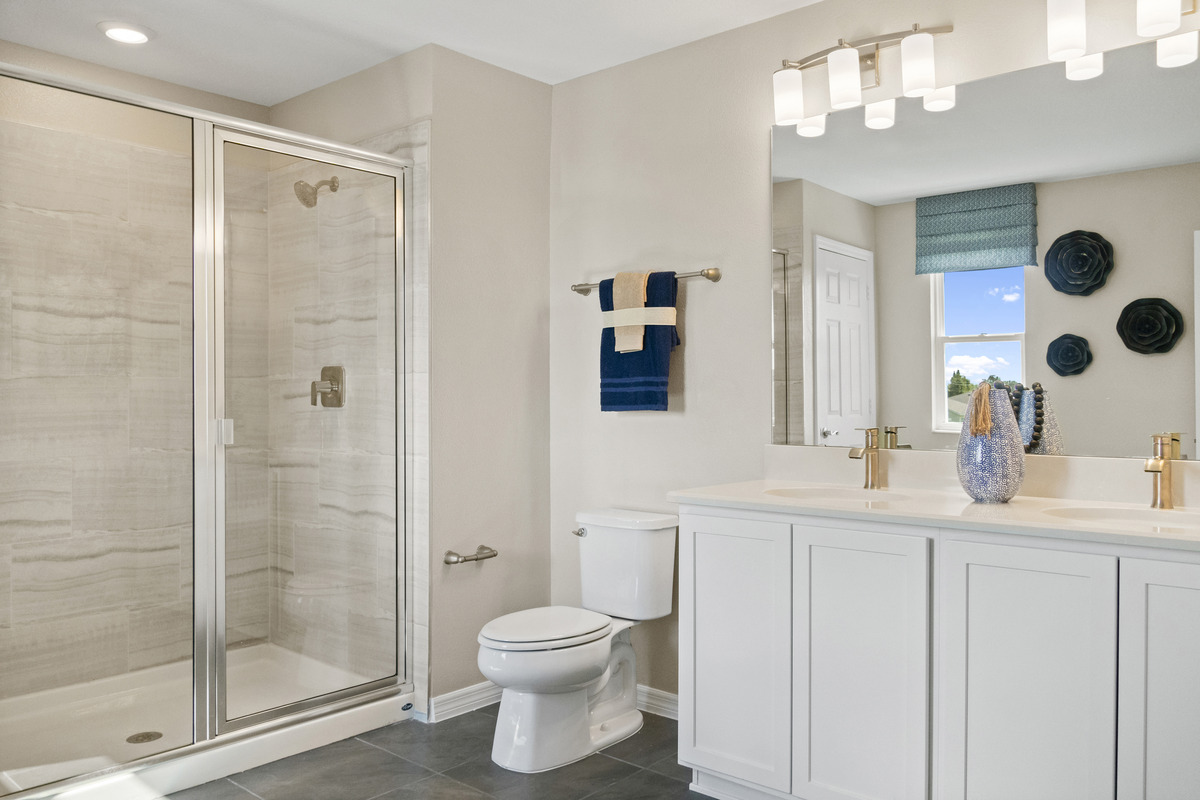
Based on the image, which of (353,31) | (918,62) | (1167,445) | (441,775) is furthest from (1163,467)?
(353,31)

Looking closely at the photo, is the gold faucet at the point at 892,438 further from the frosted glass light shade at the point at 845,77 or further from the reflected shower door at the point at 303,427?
the reflected shower door at the point at 303,427

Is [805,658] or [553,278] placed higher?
[553,278]

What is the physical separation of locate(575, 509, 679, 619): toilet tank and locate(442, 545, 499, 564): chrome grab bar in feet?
1.32

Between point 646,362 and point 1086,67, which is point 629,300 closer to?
point 646,362

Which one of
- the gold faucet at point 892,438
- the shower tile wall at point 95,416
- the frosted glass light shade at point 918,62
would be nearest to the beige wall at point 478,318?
the shower tile wall at point 95,416

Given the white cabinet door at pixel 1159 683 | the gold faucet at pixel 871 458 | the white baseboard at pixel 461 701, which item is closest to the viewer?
the white cabinet door at pixel 1159 683

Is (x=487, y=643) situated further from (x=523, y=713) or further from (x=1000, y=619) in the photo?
(x=1000, y=619)

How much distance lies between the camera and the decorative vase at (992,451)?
7.16 feet

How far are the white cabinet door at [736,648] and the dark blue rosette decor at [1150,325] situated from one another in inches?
39.3

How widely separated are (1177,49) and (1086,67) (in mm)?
196

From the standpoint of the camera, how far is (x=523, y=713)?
8.57 ft

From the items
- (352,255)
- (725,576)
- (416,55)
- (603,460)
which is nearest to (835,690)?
A: (725,576)

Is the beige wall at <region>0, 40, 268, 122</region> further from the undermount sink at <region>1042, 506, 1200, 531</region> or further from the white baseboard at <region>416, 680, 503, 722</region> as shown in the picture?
the undermount sink at <region>1042, 506, 1200, 531</region>

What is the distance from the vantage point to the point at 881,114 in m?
2.58
